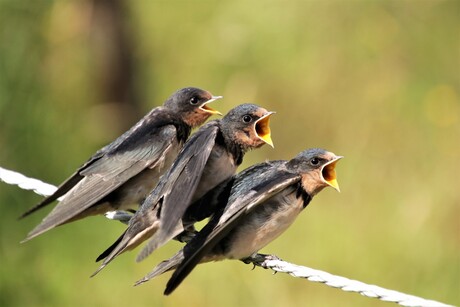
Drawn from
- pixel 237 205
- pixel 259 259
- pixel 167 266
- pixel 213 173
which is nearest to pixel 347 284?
pixel 237 205

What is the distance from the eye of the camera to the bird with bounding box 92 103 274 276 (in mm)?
4098

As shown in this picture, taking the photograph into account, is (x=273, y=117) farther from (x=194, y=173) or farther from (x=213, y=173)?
(x=194, y=173)

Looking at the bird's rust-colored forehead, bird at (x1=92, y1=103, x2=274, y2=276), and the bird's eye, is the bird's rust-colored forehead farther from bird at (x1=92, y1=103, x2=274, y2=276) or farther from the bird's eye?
the bird's eye

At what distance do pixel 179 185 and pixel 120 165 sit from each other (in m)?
0.81

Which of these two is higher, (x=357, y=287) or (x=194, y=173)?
(x=194, y=173)

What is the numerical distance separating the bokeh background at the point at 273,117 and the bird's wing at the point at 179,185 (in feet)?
6.59

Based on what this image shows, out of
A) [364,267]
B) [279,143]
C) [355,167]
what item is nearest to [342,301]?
[364,267]

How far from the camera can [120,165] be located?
498cm

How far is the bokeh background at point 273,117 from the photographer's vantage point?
6449 mm

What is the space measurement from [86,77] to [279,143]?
1591 mm

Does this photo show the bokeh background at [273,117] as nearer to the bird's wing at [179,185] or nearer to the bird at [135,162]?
the bird at [135,162]

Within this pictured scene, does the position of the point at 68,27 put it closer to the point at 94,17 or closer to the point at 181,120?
the point at 94,17

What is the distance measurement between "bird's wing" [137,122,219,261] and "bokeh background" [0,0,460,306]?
2.01 m

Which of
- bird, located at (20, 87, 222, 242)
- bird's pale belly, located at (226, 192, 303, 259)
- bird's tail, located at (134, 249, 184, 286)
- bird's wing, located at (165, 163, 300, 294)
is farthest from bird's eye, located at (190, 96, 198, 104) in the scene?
bird's tail, located at (134, 249, 184, 286)
